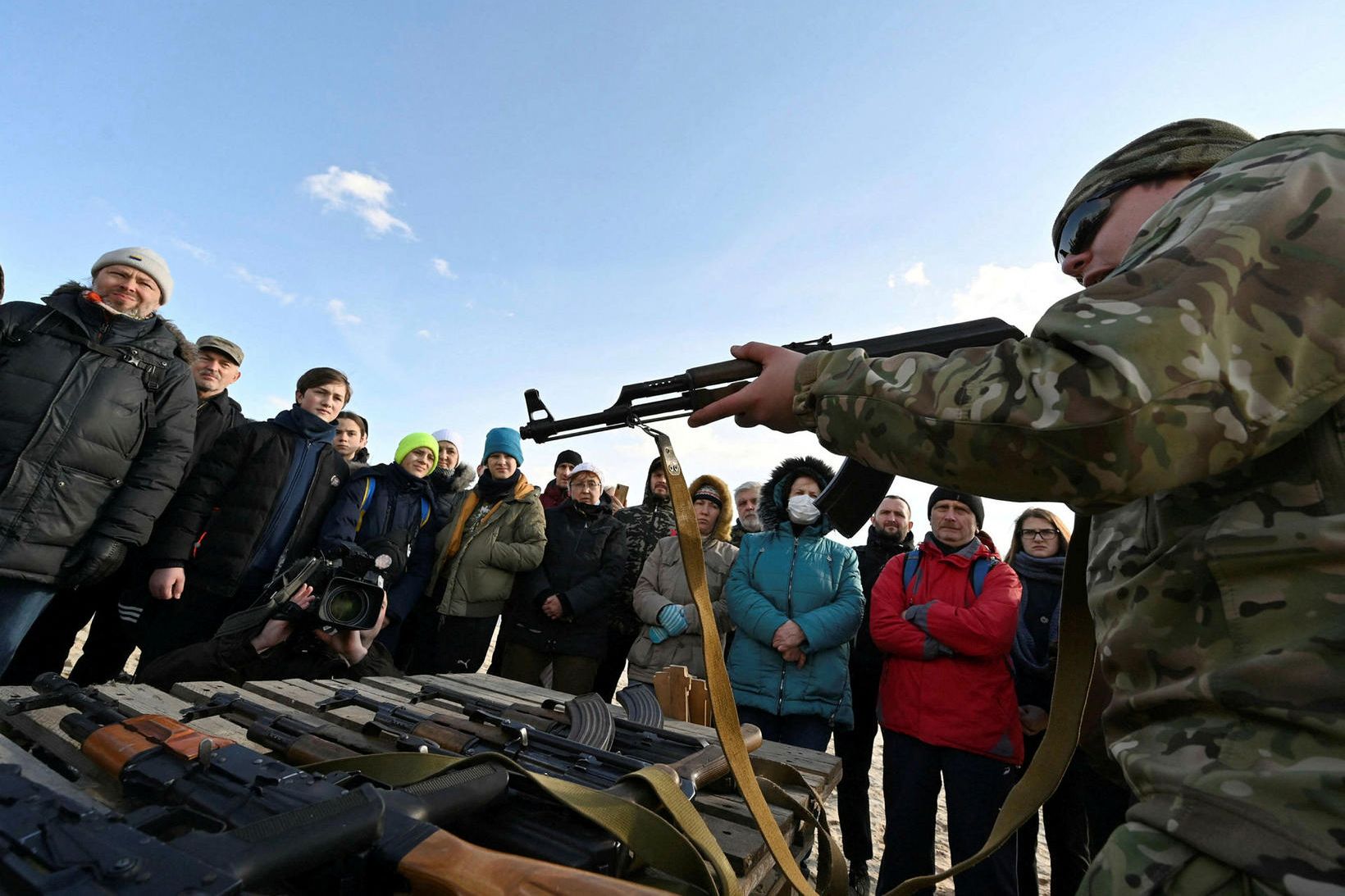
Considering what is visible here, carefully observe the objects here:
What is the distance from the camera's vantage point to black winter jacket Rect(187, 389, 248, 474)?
14.3ft

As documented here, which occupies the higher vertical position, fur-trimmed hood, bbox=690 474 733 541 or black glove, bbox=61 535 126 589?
fur-trimmed hood, bbox=690 474 733 541

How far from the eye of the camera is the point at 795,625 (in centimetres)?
407

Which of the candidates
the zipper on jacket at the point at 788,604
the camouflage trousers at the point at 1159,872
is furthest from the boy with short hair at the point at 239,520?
the camouflage trousers at the point at 1159,872

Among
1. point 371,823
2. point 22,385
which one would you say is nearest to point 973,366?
point 371,823

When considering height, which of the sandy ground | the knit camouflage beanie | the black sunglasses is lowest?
the sandy ground

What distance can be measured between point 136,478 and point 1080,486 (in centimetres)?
437

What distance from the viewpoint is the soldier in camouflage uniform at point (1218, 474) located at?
822 millimetres

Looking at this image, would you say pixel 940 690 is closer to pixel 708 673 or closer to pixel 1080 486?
pixel 708 673

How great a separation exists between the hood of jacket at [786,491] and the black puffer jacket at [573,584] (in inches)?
52.5

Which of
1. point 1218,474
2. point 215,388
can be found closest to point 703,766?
point 1218,474

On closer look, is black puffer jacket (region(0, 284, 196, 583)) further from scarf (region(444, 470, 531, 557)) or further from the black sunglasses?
the black sunglasses

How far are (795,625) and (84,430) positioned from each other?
3.99m

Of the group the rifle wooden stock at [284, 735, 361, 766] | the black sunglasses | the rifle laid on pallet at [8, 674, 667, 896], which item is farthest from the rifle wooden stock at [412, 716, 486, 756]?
the black sunglasses

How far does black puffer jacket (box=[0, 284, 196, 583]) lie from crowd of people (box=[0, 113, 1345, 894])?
15 millimetres
